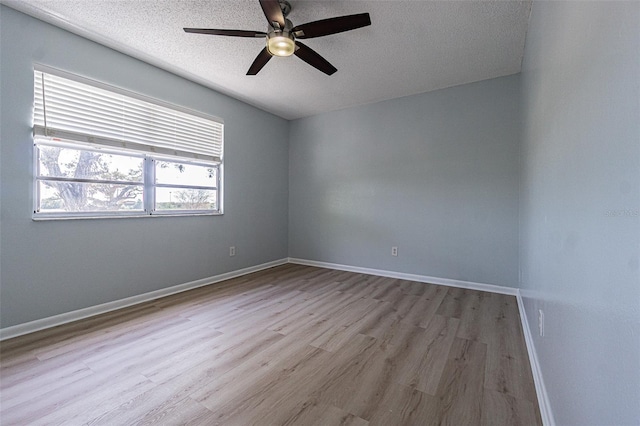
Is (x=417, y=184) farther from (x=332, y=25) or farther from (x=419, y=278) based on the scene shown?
(x=332, y=25)

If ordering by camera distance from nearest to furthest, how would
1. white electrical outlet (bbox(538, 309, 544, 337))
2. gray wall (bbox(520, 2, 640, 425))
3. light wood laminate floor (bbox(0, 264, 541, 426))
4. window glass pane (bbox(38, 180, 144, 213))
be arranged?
gray wall (bbox(520, 2, 640, 425)) < light wood laminate floor (bbox(0, 264, 541, 426)) < white electrical outlet (bbox(538, 309, 544, 337)) < window glass pane (bbox(38, 180, 144, 213))

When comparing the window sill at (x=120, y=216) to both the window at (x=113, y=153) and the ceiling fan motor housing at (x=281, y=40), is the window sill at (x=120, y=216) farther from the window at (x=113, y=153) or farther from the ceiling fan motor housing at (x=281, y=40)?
the ceiling fan motor housing at (x=281, y=40)

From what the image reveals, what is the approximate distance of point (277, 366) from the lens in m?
1.70

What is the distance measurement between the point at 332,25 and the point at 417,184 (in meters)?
2.42

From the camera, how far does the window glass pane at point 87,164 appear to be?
2.24m

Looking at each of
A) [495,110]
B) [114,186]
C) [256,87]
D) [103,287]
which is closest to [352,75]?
[256,87]

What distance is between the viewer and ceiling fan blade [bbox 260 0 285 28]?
166 cm

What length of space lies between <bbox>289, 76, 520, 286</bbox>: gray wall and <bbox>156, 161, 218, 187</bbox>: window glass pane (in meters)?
1.59

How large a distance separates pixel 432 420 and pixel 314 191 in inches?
144

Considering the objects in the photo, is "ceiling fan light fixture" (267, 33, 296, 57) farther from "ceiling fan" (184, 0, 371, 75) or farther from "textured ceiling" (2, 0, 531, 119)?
"textured ceiling" (2, 0, 531, 119)

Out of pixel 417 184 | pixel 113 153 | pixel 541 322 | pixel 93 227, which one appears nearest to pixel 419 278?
pixel 417 184

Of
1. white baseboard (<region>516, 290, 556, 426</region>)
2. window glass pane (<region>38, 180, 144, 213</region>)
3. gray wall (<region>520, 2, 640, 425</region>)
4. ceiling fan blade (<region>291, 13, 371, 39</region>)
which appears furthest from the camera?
window glass pane (<region>38, 180, 144, 213</region>)

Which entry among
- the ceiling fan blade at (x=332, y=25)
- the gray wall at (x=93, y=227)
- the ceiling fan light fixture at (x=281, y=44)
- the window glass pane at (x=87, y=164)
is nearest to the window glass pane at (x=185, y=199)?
the gray wall at (x=93, y=227)

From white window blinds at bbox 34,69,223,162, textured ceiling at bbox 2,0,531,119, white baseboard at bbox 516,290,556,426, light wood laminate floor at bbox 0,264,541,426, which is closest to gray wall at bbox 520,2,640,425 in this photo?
white baseboard at bbox 516,290,556,426
